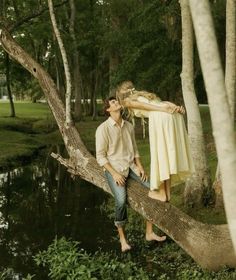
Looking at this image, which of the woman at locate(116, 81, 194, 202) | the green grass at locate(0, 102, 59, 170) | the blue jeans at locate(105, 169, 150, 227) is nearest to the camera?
the woman at locate(116, 81, 194, 202)

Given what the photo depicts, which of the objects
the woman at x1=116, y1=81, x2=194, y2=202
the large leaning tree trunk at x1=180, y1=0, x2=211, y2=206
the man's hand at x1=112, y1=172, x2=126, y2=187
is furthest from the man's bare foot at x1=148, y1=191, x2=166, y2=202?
the large leaning tree trunk at x1=180, y1=0, x2=211, y2=206

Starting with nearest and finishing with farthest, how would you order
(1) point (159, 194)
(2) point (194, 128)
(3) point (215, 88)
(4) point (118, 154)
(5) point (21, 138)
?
(3) point (215, 88) → (1) point (159, 194) → (4) point (118, 154) → (2) point (194, 128) → (5) point (21, 138)

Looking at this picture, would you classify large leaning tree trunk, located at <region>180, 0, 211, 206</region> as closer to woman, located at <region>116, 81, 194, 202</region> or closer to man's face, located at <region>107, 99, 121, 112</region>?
woman, located at <region>116, 81, 194, 202</region>

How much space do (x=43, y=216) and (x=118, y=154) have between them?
5153 mm

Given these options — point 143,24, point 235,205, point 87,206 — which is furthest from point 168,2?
point 235,205

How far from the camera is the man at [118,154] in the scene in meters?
8.23

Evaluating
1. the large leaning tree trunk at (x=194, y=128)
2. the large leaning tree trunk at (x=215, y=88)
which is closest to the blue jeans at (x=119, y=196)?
the large leaning tree trunk at (x=194, y=128)

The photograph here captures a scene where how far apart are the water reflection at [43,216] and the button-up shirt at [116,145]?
A: 2.06 meters

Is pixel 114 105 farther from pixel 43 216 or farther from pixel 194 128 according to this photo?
pixel 43 216

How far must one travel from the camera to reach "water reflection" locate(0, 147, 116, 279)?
9.90 metres

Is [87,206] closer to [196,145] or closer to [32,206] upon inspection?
[32,206]

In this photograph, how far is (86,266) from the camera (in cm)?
816

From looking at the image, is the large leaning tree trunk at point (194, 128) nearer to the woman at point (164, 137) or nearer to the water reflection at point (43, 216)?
the water reflection at point (43, 216)

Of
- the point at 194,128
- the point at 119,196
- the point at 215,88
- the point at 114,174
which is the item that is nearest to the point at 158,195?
the point at 119,196
